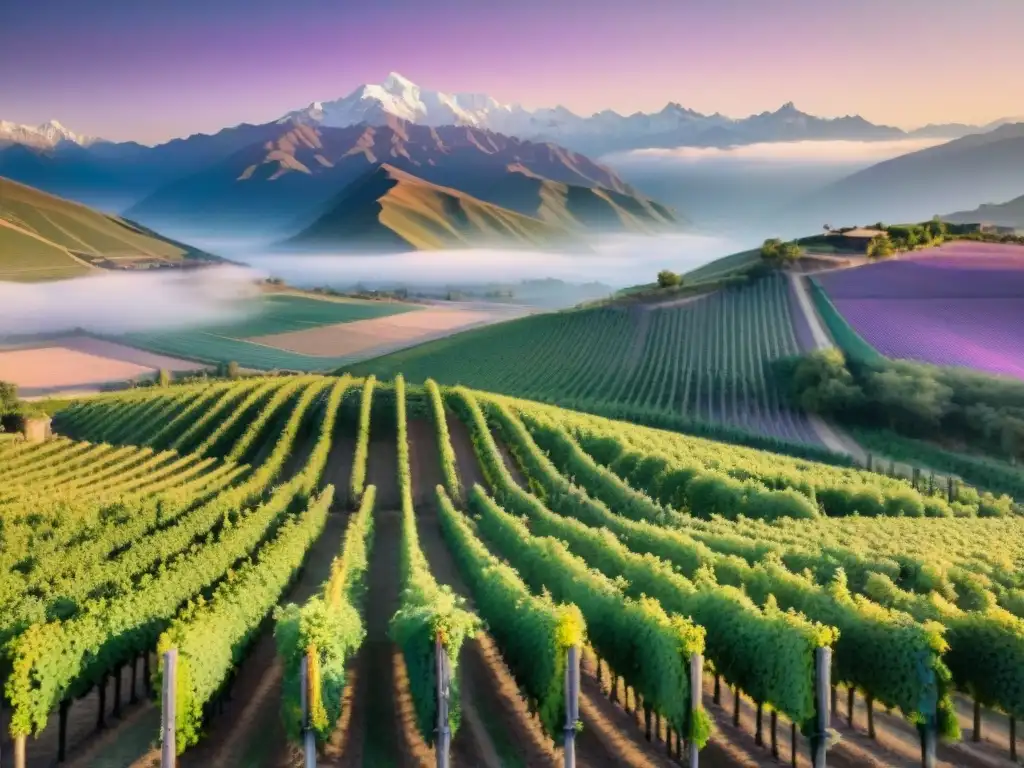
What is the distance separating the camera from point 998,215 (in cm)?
14050

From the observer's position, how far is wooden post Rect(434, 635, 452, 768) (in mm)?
13625

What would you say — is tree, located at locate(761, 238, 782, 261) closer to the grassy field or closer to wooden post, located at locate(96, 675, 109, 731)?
the grassy field

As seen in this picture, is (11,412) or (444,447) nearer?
(444,447)

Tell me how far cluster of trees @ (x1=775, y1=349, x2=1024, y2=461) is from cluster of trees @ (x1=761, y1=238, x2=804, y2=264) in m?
24.6

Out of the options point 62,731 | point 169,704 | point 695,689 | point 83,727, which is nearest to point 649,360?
point 695,689

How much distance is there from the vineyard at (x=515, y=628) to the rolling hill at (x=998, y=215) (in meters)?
119

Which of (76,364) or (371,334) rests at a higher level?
(76,364)

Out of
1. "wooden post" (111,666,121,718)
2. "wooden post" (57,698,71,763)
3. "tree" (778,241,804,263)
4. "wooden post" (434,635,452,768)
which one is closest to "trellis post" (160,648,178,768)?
"wooden post" (57,698,71,763)

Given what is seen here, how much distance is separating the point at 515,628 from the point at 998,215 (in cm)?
15037

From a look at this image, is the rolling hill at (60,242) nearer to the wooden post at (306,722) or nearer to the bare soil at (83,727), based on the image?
the bare soil at (83,727)

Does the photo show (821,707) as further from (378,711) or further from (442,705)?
(378,711)

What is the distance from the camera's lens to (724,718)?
54.7 feet

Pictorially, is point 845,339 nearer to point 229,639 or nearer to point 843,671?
point 843,671

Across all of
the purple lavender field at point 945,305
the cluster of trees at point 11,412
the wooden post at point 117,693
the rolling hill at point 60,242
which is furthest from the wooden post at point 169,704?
the rolling hill at point 60,242
